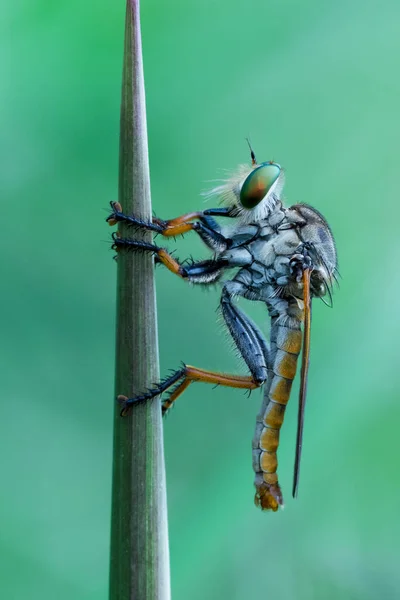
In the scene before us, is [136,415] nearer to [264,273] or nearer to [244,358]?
[244,358]

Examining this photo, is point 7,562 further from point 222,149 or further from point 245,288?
point 222,149

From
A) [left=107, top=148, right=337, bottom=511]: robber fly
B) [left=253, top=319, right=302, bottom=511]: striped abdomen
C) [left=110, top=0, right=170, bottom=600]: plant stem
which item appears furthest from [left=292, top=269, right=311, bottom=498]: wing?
[left=110, top=0, right=170, bottom=600]: plant stem

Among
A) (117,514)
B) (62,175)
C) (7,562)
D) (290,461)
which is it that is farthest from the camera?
(290,461)

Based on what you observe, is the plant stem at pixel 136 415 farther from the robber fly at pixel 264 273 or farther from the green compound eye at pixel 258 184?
the green compound eye at pixel 258 184

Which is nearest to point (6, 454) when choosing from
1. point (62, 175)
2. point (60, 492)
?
point (60, 492)

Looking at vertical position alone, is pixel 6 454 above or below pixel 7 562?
above

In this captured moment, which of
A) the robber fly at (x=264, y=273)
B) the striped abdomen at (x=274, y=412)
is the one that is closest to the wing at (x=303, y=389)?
the robber fly at (x=264, y=273)

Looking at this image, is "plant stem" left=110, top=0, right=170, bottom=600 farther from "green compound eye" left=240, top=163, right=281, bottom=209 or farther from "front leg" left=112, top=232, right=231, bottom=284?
"green compound eye" left=240, top=163, right=281, bottom=209
